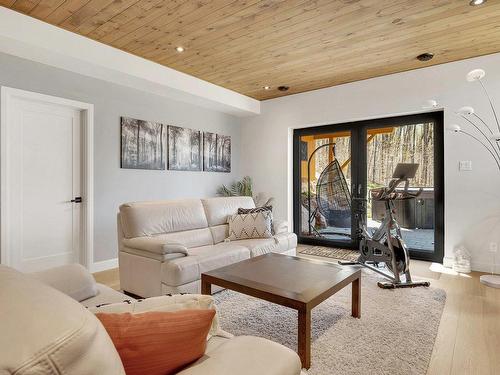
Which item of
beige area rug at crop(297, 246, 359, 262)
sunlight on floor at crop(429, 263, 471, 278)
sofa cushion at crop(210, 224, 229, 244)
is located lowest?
sunlight on floor at crop(429, 263, 471, 278)

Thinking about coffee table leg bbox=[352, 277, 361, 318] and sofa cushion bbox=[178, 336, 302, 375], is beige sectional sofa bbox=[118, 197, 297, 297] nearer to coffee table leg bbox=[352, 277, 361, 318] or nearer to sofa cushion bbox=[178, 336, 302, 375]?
coffee table leg bbox=[352, 277, 361, 318]

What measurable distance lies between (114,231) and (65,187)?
2.66ft

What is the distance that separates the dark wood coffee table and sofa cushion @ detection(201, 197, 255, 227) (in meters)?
1.09

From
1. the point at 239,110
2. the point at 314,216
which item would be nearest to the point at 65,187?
the point at 239,110

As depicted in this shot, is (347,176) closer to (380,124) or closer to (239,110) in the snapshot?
(380,124)

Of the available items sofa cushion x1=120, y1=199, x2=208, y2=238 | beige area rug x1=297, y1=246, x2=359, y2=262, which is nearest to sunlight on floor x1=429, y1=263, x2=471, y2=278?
beige area rug x1=297, y1=246, x2=359, y2=262

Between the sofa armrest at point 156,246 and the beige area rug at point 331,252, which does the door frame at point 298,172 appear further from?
the sofa armrest at point 156,246

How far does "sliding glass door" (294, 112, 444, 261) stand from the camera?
419 cm

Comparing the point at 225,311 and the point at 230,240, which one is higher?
the point at 230,240

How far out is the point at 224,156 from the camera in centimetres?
558

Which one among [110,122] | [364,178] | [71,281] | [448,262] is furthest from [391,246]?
[110,122]

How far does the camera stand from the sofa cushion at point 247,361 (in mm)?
836

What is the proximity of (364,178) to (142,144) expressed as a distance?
11.1 feet

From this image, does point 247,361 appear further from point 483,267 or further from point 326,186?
point 326,186
